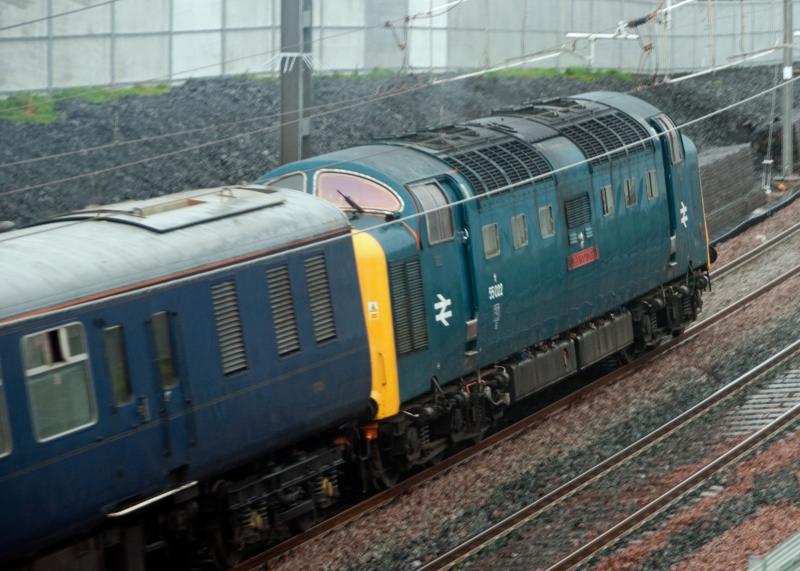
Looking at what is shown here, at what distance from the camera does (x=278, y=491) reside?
13.3 metres

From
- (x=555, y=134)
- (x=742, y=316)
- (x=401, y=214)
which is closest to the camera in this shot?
(x=401, y=214)

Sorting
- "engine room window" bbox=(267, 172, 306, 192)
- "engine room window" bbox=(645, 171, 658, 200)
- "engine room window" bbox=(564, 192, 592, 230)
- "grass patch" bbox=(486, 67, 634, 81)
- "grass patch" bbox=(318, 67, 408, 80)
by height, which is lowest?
"engine room window" bbox=(564, 192, 592, 230)

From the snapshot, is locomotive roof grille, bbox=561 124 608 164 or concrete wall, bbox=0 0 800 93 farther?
concrete wall, bbox=0 0 800 93

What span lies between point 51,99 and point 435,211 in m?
14.3

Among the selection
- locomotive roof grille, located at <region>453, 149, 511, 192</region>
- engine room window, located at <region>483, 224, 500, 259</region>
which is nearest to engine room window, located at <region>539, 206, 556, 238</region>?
locomotive roof grille, located at <region>453, 149, 511, 192</region>

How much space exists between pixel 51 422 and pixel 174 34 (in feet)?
65.7

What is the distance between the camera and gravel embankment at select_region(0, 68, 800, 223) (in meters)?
23.8

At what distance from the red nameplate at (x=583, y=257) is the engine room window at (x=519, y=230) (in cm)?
110

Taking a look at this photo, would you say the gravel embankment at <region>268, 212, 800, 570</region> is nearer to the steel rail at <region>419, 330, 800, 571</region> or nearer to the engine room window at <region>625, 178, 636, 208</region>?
the steel rail at <region>419, 330, 800, 571</region>

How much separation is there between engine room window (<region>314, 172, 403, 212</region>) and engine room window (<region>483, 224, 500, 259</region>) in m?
1.64

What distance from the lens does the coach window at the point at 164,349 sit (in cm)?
1145

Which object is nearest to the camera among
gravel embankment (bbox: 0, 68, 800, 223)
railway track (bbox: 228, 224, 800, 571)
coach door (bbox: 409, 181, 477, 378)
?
railway track (bbox: 228, 224, 800, 571)

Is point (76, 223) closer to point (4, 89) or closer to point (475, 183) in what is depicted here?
point (475, 183)

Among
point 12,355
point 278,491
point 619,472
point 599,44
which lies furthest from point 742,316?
point 599,44
